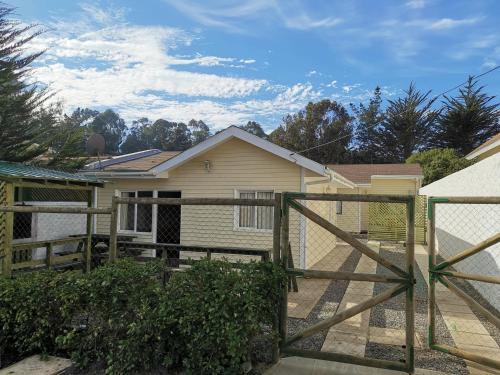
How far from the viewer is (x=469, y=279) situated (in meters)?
4.04

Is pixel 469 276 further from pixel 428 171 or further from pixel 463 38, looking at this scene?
pixel 428 171

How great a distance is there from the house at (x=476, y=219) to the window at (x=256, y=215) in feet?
14.9

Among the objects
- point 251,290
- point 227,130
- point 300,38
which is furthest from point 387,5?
point 251,290

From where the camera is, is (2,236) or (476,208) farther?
(476,208)

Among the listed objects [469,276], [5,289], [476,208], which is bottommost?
[5,289]

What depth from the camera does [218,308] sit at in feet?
12.0

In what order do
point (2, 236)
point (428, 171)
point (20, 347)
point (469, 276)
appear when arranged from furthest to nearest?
point (428, 171)
point (2, 236)
point (20, 347)
point (469, 276)

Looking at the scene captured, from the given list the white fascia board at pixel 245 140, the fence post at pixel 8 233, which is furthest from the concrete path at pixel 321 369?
the white fascia board at pixel 245 140

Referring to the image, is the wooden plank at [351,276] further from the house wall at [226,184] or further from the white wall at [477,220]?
the house wall at [226,184]

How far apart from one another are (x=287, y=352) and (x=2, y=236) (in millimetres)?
5425

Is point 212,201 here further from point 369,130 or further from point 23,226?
point 369,130

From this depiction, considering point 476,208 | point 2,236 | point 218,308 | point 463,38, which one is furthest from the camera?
point 463,38

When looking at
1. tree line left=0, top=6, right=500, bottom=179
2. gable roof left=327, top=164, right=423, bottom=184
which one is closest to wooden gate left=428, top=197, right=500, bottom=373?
gable roof left=327, top=164, right=423, bottom=184

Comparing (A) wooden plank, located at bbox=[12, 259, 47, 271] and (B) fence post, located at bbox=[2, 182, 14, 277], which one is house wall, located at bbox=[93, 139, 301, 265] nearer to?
(A) wooden plank, located at bbox=[12, 259, 47, 271]
